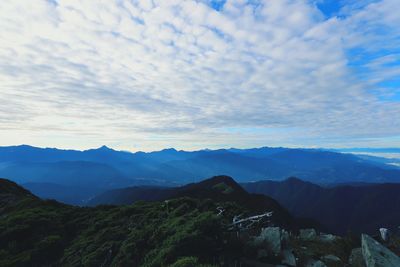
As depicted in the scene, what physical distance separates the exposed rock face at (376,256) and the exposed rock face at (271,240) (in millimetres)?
3909

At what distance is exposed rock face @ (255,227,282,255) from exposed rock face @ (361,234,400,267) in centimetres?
391

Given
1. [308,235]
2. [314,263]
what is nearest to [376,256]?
[314,263]

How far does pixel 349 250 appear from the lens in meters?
16.6

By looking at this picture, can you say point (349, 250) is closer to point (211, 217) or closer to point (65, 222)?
point (211, 217)

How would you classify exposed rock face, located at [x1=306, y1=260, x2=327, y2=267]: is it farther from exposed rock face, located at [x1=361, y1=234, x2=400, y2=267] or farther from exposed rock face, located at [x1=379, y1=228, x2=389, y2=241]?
exposed rock face, located at [x1=379, y1=228, x2=389, y2=241]

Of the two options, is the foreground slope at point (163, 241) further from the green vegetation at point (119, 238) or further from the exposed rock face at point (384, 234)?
the exposed rock face at point (384, 234)

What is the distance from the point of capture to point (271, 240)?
51.0 feet

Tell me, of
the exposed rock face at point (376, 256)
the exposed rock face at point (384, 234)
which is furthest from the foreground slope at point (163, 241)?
the exposed rock face at point (384, 234)

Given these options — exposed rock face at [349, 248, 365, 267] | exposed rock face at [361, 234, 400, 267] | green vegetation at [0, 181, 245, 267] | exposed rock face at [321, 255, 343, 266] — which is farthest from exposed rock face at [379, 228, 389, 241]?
green vegetation at [0, 181, 245, 267]

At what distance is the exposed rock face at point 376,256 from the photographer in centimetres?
1213

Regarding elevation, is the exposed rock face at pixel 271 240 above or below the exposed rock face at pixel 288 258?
above

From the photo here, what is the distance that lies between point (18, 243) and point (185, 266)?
1745cm

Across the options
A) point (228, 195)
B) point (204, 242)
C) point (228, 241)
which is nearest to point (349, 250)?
point (228, 241)

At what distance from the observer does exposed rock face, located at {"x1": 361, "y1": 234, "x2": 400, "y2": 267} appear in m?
12.1
